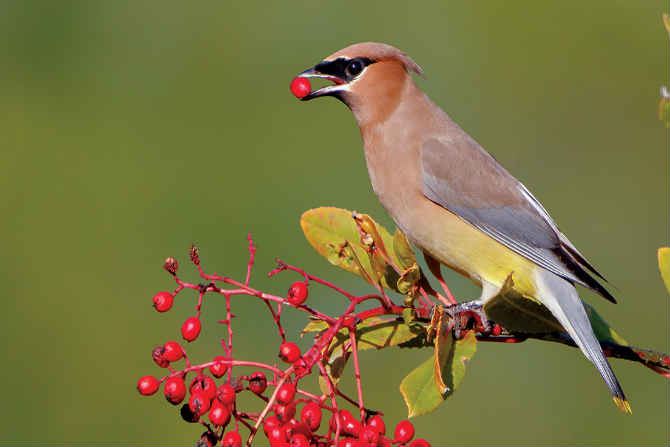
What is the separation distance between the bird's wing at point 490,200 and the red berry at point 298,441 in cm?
125

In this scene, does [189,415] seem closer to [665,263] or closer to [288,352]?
[288,352]

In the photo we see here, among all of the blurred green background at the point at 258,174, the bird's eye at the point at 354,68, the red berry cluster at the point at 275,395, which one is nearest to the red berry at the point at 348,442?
the red berry cluster at the point at 275,395

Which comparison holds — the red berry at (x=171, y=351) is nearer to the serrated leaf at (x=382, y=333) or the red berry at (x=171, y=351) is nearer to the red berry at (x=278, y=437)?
the red berry at (x=278, y=437)

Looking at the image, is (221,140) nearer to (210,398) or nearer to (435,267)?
(435,267)

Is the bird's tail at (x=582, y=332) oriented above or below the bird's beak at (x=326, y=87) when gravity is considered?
below

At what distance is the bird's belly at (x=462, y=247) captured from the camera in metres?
3.27

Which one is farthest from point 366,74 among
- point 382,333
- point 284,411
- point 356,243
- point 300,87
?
point 284,411

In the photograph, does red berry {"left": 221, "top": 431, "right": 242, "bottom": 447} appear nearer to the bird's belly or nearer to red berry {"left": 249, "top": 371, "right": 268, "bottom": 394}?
red berry {"left": 249, "top": 371, "right": 268, "bottom": 394}

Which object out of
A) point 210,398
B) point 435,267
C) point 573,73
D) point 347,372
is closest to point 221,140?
point 347,372

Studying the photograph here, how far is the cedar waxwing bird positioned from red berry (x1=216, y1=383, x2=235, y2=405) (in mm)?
1180

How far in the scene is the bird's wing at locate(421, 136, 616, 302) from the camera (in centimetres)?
325

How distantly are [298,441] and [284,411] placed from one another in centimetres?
8

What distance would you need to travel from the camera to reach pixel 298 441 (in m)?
2.24

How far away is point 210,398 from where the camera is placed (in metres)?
2.28
